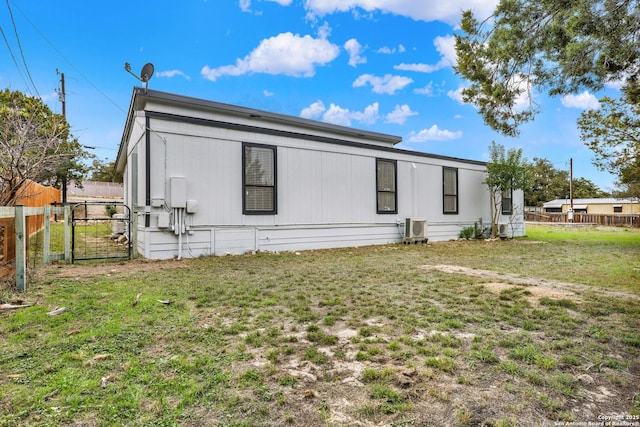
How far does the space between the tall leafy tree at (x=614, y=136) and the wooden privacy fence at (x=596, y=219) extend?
46.9ft

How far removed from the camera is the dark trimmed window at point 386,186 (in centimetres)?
945

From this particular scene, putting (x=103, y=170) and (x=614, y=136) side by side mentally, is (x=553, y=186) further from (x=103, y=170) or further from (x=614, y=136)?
(x=103, y=170)

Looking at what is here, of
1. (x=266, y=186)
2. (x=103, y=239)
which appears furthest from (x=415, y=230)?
(x=103, y=239)

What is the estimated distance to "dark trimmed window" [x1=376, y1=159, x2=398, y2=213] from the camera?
9.45m

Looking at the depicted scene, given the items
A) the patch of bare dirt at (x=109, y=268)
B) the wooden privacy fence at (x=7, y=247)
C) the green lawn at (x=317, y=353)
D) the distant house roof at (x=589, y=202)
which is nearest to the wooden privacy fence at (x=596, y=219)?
the distant house roof at (x=589, y=202)

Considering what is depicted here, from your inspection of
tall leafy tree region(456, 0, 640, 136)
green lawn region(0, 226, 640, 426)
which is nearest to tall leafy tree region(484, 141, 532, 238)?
tall leafy tree region(456, 0, 640, 136)

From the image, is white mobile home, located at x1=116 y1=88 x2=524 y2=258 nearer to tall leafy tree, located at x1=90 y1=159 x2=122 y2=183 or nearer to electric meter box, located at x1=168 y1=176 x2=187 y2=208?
electric meter box, located at x1=168 y1=176 x2=187 y2=208

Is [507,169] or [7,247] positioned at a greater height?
[507,169]

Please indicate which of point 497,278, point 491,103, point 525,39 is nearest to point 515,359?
point 497,278

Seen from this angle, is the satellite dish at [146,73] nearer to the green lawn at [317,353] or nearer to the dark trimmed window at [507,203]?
the green lawn at [317,353]

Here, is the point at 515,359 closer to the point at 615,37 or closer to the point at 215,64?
the point at 615,37

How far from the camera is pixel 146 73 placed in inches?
297

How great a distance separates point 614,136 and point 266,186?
40.4ft

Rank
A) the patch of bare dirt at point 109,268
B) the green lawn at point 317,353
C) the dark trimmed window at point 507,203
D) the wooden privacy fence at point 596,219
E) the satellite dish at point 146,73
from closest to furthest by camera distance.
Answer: the green lawn at point 317,353 → the patch of bare dirt at point 109,268 → the satellite dish at point 146,73 → the dark trimmed window at point 507,203 → the wooden privacy fence at point 596,219
